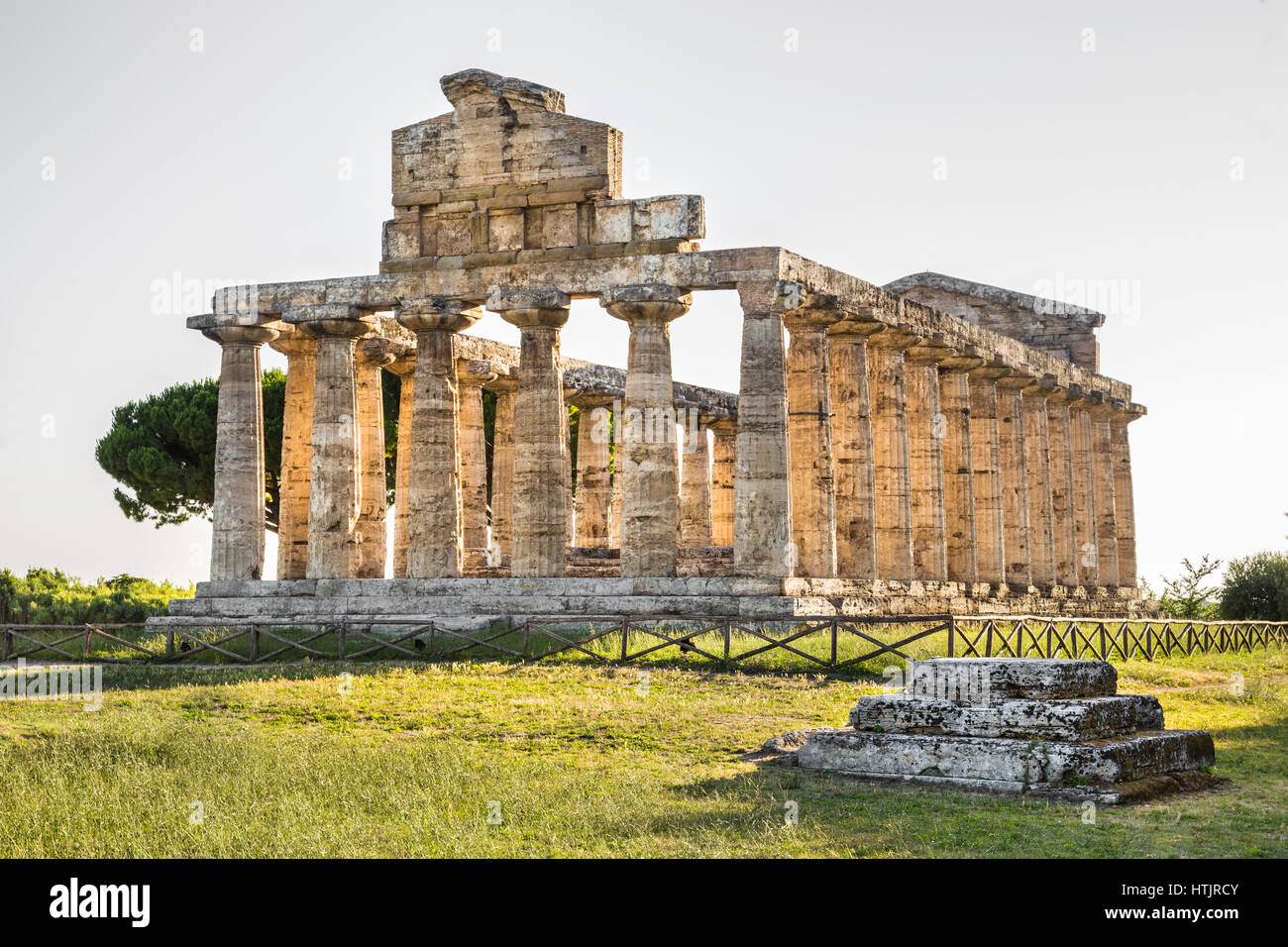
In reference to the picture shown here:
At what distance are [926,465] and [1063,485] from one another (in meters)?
10.5

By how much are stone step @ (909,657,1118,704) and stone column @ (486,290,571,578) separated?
17.9 meters

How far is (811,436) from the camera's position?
33.0m

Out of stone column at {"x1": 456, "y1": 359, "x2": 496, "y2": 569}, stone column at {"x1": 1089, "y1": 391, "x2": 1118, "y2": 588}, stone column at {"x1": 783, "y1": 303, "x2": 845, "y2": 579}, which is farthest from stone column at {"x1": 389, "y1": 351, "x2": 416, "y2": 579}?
stone column at {"x1": 1089, "y1": 391, "x2": 1118, "y2": 588}

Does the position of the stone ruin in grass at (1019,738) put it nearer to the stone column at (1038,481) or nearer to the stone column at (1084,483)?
the stone column at (1038,481)

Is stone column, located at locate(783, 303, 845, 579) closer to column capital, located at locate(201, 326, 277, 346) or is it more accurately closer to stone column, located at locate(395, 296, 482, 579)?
stone column, located at locate(395, 296, 482, 579)

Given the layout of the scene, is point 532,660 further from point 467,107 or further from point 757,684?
point 467,107

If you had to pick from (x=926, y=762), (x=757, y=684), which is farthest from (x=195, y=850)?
(x=757, y=684)

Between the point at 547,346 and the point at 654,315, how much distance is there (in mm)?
2715

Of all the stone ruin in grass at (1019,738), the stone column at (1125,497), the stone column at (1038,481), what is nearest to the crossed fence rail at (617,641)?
the stone ruin in grass at (1019,738)

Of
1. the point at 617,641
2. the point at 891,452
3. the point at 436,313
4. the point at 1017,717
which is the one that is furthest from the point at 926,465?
the point at 1017,717

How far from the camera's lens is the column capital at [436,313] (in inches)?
1305

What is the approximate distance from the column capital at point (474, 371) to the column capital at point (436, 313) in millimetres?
5504

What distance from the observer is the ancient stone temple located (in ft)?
101
